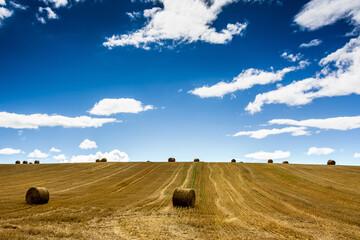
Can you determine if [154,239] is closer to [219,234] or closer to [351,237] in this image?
[219,234]

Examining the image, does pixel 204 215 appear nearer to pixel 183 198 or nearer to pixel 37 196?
pixel 183 198

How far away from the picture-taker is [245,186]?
83.6 feet

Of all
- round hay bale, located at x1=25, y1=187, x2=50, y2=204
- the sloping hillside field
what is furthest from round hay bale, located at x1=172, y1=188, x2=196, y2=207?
round hay bale, located at x1=25, y1=187, x2=50, y2=204

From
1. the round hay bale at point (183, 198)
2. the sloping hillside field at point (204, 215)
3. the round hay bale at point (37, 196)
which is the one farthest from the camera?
the round hay bale at point (37, 196)

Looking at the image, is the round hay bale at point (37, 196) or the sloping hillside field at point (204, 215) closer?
the sloping hillside field at point (204, 215)

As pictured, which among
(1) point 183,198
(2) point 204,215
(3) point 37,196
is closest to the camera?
(2) point 204,215

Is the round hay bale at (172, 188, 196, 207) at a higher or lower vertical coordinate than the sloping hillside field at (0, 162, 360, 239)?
higher

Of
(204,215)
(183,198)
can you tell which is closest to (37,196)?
(183,198)

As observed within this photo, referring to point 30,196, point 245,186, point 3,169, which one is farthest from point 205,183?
point 3,169

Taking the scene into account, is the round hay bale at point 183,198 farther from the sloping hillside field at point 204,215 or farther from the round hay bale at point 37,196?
the round hay bale at point 37,196

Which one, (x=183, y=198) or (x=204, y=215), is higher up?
(x=183, y=198)

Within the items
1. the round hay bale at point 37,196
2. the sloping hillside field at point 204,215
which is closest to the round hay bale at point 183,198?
the sloping hillside field at point 204,215

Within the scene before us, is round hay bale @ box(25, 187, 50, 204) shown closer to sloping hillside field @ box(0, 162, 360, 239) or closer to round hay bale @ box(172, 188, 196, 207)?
sloping hillside field @ box(0, 162, 360, 239)

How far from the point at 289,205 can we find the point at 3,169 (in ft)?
136
